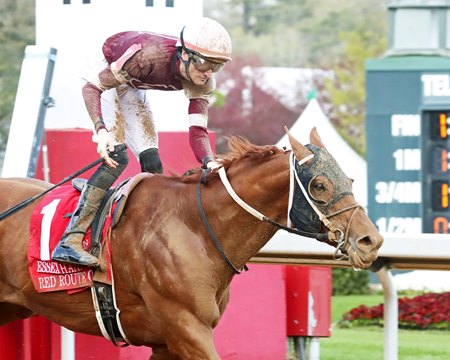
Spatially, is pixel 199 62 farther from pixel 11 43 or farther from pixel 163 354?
pixel 11 43

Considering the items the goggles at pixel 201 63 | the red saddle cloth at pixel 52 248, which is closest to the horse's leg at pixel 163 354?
the red saddle cloth at pixel 52 248

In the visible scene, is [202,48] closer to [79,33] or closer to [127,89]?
[127,89]

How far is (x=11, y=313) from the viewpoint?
6883mm

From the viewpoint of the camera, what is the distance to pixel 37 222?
21.1 ft

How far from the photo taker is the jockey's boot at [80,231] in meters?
6.18

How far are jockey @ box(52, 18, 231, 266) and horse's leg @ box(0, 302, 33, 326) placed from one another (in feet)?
2.45

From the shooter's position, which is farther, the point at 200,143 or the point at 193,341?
the point at 200,143

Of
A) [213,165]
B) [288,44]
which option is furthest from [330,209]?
[288,44]

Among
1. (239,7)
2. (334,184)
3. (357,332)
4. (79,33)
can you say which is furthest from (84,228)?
(239,7)

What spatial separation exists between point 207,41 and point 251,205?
0.82 metres

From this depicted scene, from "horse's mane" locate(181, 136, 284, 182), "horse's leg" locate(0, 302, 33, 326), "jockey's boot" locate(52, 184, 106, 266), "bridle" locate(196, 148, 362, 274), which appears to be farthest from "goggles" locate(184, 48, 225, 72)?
"horse's leg" locate(0, 302, 33, 326)

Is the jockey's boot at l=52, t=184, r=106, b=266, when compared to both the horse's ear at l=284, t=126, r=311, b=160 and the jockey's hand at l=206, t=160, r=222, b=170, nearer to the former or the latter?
the jockey's hand at l=206, t=160, r=222, b=170

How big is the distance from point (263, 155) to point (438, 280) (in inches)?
374

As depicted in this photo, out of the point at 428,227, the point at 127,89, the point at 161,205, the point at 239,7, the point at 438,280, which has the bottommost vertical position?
the point at 438,280
